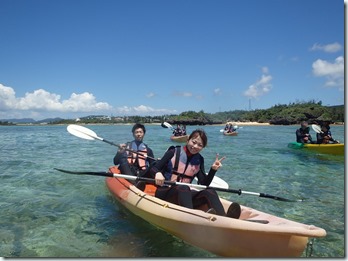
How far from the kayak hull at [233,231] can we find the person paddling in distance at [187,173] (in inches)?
8.1

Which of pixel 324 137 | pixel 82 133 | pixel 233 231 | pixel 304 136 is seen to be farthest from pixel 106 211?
pixel 304 136

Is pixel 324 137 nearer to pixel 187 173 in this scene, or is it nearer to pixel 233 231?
pixel 187 173

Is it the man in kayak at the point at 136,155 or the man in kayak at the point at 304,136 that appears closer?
the man in kayak at the point at 136,155

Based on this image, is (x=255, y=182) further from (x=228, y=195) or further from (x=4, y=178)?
(x=4, y=178)

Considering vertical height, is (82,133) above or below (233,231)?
above

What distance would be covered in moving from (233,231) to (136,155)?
319 centimetres

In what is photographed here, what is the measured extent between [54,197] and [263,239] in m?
4.92

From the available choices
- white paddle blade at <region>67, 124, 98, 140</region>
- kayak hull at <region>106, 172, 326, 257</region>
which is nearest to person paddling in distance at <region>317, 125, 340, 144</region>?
white paddle blade at <region>67, 124, 98, 140</region>

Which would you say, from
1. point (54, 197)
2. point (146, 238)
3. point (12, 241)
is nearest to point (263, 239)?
point (146, 238)

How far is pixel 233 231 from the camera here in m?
3.13

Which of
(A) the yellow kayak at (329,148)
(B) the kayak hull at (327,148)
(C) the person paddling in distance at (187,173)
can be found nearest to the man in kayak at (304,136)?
(B) the kayak hull at (327,148)

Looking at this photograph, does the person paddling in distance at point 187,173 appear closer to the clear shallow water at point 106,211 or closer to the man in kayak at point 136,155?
the clear shallow water at point 106,211

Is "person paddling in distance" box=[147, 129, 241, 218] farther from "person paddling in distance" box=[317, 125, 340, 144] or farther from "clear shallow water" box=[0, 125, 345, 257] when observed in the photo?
"person paddling in distance" box=[317, 125, 340, 144]

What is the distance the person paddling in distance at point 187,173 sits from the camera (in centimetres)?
393
